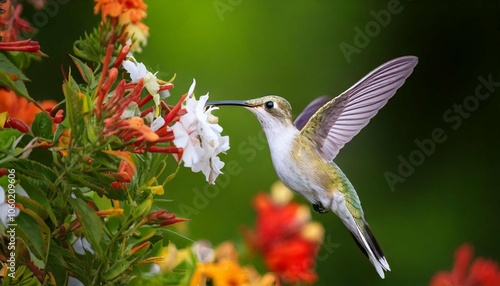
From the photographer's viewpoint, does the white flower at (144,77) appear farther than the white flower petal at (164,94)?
No

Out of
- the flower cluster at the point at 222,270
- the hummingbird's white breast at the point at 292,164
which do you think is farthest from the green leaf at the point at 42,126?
the hummingbird's white breast at the point at 292,164

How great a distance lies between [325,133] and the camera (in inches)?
93.3

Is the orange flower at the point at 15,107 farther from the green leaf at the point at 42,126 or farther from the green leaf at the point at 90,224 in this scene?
the green leaf at the point at 90,224

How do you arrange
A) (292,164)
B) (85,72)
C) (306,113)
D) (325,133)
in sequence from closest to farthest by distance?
1. (85,72)
2. (292,164)
3. (325,133)
4. (306,113)

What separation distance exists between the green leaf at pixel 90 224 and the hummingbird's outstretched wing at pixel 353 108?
1.12 m

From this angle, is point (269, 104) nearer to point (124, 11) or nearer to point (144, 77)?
→ point (124, 11)

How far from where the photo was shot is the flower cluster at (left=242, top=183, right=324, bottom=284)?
69.1 inches

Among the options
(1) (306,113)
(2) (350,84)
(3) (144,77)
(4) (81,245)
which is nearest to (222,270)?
(4) (81,245)

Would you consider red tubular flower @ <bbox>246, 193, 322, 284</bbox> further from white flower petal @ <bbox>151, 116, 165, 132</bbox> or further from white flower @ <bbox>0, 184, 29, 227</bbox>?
white flower @ <bbox>0, 184, 29, 227</bbox>

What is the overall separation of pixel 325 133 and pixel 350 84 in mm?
1762

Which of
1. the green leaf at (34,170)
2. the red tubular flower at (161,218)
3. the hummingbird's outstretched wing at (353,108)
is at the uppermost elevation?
the green leaf at (34,170)

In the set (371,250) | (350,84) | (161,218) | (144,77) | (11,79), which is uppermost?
(350,84)

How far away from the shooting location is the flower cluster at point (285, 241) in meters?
1.75

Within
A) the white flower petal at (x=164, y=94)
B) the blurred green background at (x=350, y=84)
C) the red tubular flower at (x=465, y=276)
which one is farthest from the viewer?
the blurred green background at (x=350, y=84)
